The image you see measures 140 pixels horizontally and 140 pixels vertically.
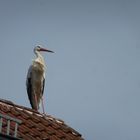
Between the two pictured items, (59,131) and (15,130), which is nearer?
(15,130)

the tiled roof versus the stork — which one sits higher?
the stork

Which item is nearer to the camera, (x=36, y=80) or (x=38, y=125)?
(x=38, y=125)

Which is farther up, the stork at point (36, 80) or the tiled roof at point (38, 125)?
the stork at point (36, 80)

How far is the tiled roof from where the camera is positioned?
19484mm

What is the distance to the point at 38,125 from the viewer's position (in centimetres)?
2034

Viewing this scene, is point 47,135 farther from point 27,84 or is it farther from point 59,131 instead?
point 27,84

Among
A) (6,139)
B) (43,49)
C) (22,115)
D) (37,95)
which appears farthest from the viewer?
(43,49)

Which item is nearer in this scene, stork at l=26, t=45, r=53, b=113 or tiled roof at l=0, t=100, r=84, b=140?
tiled roof at l=0, t=100, r=84, b=140

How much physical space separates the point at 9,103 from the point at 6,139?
4.04m

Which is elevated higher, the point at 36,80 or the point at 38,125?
the point at 36,80

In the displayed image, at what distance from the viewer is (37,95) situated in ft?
93.9

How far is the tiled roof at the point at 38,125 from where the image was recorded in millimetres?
19484

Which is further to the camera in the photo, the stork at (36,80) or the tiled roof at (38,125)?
the stork at (36,80)

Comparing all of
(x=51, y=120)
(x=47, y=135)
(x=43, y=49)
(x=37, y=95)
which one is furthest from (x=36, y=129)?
(x=43, y=49)
